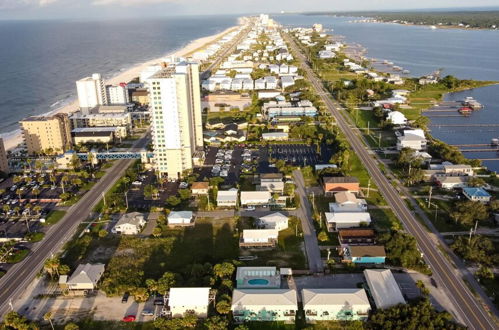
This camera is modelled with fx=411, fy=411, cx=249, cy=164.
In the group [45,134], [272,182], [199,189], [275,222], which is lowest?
[275,222]

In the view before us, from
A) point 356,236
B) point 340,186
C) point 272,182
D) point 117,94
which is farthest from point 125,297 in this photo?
point 117,94

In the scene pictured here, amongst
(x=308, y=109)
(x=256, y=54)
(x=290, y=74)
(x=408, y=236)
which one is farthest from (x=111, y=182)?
(x=256, y=54)

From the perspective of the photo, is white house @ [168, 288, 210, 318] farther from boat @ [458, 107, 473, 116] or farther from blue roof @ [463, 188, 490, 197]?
boat @ [458, 107, 473, 116]

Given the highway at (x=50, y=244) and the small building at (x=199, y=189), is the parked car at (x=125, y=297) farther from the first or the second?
the small building at (x=199, y=189)

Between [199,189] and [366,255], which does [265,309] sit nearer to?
[366,255]

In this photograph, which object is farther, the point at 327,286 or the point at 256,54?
the point at 256,54

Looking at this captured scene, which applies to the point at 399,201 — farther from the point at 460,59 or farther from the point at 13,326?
the point at 460,59
